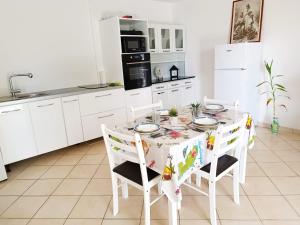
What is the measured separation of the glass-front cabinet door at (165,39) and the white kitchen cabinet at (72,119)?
2164 mm

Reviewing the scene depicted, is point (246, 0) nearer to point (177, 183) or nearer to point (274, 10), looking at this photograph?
point (274, 10)

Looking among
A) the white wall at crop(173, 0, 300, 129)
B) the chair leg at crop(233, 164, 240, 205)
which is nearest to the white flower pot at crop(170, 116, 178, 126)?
the chair leg at crop(233, 164, 240, 205)

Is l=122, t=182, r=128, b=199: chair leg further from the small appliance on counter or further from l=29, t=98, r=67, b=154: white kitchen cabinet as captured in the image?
→ the small appliance on counter

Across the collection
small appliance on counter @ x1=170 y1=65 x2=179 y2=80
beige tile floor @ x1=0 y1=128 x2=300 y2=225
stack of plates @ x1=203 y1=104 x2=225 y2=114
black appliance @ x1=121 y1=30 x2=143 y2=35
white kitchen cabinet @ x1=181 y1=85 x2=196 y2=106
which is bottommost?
beige tile floor @ x1=0 y1=128 x2=300 y2=225

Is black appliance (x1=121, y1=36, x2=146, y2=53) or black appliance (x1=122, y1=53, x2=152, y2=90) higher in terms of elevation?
black appliance (x1=121, y1=36, x2=146, y2=53)

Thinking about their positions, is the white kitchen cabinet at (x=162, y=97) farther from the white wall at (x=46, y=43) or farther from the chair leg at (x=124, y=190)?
the chair leg at (x=124, y=190)

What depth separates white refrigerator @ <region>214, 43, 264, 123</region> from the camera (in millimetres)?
3531

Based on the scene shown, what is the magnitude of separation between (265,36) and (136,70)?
2.18 metres

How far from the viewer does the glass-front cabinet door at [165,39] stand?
14.5 feet

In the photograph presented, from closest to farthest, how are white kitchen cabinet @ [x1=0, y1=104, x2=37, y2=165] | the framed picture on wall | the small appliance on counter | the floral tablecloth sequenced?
the floral tablecloth < white kitchen cabinet @ [x1=0, y1=104, x2=37, y2=165] < the framed picture on wall < the small appliance on counter

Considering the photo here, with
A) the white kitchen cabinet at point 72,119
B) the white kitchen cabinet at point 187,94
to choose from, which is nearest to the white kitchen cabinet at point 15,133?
the white kitchen cabinet at point 72,119

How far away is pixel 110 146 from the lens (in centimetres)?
175

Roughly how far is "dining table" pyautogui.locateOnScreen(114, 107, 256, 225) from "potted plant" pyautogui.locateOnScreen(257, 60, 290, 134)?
196cm

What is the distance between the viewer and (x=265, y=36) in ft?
11.8
